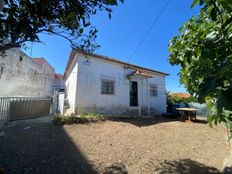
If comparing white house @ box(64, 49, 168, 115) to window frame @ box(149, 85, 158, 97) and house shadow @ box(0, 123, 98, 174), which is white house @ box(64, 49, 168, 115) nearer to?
window frame @ box(149, 85, 158, 97)

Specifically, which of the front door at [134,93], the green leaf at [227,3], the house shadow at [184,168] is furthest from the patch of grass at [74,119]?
the green leaf at [227,3]

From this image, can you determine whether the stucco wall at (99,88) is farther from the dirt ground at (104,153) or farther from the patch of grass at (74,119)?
the dirt ground at (104,153)

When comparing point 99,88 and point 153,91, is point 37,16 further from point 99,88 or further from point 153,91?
point 153,91

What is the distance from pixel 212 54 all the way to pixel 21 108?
8971 millimetres

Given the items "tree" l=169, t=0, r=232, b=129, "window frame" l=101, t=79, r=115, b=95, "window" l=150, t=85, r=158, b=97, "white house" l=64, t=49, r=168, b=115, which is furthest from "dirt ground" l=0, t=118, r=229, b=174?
"window" l=150, t=85, r=158, b=97

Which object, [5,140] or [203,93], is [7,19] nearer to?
[203,93]

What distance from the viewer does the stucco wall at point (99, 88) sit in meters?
9.21

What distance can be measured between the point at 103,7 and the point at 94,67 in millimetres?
7537

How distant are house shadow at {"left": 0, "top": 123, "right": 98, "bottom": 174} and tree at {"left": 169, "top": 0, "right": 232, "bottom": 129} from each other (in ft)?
9.21

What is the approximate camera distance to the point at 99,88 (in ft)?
32.2

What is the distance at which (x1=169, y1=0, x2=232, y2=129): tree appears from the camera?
0.86 metres

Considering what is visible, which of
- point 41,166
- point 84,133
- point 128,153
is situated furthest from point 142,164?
point 84,133

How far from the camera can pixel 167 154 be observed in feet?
13.6

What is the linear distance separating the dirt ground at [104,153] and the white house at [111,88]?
4.03 m
